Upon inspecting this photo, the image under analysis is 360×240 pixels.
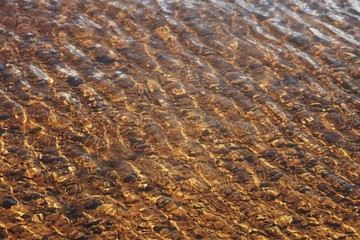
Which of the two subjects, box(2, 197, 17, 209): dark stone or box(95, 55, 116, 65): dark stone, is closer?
box(2, 197, 17, 209): dark stone

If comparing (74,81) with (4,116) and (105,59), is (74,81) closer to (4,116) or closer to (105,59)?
(105,59)

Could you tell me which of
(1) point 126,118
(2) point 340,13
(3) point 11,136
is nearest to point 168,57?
(1) point 126,118

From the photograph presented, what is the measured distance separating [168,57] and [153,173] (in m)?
1.46

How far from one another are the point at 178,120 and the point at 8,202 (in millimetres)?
1350

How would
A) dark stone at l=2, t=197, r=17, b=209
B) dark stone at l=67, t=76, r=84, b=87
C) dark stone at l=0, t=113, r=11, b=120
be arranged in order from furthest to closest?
dark stone at l=67, t=76, r=84, b=87
dark stone at l=0, t=113, r=11, b=120
dark stone at l=2, t=197, r=17, b=209

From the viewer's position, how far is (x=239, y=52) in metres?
4.75

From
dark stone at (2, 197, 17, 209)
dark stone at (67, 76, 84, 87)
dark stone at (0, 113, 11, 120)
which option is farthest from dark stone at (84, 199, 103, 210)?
dark stone at (67, 76, 84, 87)

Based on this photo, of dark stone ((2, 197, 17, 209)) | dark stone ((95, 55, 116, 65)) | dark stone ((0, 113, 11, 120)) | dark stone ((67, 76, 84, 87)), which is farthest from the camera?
dark stone ((95, 55, 116, 65))

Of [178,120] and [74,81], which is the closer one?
[178,120]

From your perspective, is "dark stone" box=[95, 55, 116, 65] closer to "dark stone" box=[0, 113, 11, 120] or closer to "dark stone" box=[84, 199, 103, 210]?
"dark stone" box=[0, 113, 11, 120]

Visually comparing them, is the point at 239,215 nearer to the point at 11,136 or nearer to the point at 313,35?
the point at 11,136

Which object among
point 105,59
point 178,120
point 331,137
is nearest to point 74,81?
point 105,59

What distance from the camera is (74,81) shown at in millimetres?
4195

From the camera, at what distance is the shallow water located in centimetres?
316
